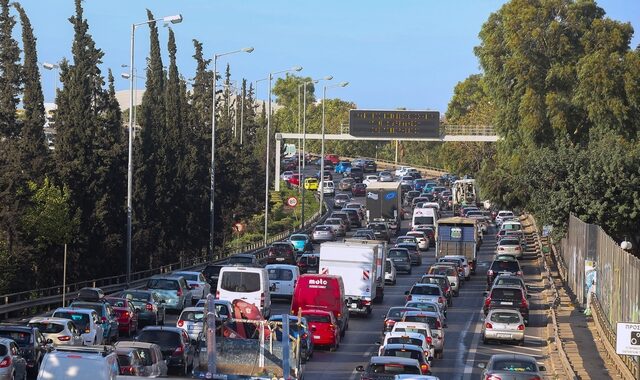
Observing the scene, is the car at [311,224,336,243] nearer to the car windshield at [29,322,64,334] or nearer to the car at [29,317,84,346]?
the car at [29,317,84,346]

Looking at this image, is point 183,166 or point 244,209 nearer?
point 183,166

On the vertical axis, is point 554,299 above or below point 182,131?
below

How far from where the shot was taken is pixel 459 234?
222 feet

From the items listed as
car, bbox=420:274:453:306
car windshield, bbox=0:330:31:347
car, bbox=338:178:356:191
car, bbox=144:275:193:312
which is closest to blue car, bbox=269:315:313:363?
car windshield, bbox=0:330:31:347

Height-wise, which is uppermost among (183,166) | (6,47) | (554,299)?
(6,47)

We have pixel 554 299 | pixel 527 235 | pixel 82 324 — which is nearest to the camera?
pixel 82 324

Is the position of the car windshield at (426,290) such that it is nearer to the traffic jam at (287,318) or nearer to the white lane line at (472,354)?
the traffic jam at (287,318)

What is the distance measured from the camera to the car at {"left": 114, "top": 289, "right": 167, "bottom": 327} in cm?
4155

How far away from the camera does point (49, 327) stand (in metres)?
31.5

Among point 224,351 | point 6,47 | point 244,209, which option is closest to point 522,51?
point 244,209

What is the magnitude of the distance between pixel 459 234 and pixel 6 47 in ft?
78.3

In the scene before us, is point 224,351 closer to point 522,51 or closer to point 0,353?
point 0,353

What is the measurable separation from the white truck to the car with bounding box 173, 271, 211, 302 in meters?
4.76

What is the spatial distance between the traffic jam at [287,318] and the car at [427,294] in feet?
0.16
